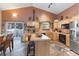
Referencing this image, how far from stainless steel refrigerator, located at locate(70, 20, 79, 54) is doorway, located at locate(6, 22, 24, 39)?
991 millimetres

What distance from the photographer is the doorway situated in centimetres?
249

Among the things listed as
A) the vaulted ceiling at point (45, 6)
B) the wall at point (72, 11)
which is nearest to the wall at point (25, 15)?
the vaulted ceiling at point (45, 6)

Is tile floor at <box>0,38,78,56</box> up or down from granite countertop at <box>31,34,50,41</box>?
down

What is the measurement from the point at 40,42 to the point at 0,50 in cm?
80

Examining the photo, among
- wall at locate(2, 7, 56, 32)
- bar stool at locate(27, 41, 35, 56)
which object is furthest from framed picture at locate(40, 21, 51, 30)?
bar stool at locate(27, 41, 35, 56)

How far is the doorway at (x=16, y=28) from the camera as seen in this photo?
2488 millimetres

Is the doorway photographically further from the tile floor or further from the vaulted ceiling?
the vaulted ceiling

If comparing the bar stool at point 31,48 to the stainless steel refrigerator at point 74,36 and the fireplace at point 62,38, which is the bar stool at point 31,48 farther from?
the stainless steel refrigerator at point 74,36

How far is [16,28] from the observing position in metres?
2.56

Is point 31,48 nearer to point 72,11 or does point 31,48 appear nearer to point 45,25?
point 45,25

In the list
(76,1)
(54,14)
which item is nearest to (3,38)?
(54,14)

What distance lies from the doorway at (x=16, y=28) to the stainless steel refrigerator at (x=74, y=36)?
3.25 feet

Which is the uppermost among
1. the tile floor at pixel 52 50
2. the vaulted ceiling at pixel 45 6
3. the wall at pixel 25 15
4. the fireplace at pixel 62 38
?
the vaulted ceiling at pixel 45 6

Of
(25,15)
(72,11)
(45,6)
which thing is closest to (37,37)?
(25,15)
